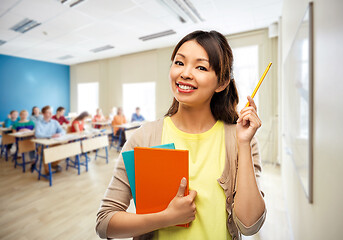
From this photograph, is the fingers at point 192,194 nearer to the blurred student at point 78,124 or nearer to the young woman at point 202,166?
the young woman at point 202,166

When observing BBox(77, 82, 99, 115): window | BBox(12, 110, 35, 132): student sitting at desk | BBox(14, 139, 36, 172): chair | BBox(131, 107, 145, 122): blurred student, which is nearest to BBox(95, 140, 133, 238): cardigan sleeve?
BBox(14, 139, 36, 172): chair

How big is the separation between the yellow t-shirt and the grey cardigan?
0.07 feet

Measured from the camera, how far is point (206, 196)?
0.62 metres

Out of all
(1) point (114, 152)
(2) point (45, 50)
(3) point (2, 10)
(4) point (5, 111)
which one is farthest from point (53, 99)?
(3) point (2, 10)

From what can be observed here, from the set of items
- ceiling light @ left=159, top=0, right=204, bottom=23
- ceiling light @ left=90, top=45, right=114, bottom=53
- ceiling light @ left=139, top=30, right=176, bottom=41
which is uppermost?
ceiling light @ left=90, top=45, right=114, bottom=53

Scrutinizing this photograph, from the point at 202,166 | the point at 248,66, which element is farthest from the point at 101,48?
the point at 202,166

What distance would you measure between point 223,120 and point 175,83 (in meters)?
0.26

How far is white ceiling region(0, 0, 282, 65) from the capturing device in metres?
3.24

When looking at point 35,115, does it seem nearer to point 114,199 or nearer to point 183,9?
point 183,9

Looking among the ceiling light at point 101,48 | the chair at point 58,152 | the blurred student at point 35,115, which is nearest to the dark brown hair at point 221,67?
the chair at point 58,152

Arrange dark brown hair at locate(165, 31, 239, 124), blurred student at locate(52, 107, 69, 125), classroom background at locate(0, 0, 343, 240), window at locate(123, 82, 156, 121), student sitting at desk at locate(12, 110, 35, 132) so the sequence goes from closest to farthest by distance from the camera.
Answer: dark brown hair at locate(165, 31, 239, 124) < classroom background at locate(0, 0, 343, 240) < student sitting at desk at locate(12, 110, 35, 132) < blurred student at locate(52, 107, 69, 125) < window at locate(123, 82, 156, 121)

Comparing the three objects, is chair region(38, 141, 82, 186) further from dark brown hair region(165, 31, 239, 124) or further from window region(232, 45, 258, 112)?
window region(232, 45, 258, 112)

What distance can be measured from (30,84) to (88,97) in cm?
212

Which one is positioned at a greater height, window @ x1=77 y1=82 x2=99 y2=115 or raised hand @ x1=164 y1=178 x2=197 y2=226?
window @ x1=77 y1=82 x2=99 y2=115
